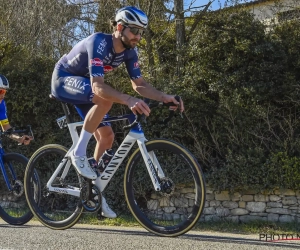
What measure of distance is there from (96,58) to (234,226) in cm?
406

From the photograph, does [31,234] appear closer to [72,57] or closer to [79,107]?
[79,107]

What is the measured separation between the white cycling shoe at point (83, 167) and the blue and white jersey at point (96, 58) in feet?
3.00

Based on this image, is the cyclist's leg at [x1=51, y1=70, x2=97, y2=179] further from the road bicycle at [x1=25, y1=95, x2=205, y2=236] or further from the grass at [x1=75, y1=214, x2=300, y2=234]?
the grass at [x1=75, y1=214, x2=300, y2=234]

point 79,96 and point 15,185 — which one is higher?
point 79,96

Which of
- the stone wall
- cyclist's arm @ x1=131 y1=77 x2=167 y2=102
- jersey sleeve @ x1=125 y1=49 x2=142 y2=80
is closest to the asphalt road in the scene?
cyclist's arm @ x1=131 y1=77 x2=167 y2=102

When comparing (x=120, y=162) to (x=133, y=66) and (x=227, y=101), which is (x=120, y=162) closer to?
(x=133, y=66)

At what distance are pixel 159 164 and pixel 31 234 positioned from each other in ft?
5.44

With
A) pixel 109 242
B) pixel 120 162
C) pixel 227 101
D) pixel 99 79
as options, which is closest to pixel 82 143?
pixel 120 162

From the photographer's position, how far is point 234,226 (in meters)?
7.30

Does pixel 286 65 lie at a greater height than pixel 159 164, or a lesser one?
greater

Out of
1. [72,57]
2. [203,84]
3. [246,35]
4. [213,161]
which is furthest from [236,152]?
[72,57]

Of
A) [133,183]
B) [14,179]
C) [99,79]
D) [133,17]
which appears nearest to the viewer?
[99,79]

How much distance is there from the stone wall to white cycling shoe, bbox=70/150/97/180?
3.42 m

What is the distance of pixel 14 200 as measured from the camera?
23.6 ft
